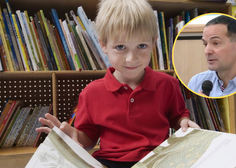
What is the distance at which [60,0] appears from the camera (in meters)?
1.28

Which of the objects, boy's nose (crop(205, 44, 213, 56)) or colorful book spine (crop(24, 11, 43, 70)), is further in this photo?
colorful book spine (crop(24, 11, 43, 70))

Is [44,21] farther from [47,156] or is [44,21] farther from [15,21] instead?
[47,156]

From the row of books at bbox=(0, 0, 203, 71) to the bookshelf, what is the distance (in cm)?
6

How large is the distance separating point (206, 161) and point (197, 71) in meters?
0.76

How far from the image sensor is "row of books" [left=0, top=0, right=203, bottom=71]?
1.22 meters

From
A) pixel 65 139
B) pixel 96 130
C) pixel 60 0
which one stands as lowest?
pixel 96 130

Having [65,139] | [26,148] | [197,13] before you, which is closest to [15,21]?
[26,148]

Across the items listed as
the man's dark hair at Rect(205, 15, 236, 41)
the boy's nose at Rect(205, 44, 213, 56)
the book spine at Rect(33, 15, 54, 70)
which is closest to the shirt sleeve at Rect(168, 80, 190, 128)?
the boy's nose at Rect(205, 44, 213, 56)

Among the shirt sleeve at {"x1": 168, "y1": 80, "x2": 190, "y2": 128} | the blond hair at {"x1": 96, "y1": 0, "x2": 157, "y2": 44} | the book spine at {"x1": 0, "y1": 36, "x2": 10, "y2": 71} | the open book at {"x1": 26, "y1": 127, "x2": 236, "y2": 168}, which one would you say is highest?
the blond hair at {"x1": 96, "y1": 0, "x2": 157, "y2": 44}

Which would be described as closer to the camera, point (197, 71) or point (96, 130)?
point (96, 130)

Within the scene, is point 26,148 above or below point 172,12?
below

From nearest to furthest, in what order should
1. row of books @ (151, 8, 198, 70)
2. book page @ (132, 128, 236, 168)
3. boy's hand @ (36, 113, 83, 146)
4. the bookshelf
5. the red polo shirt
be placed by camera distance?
book page @ (132, 128, 236, 168), boy's hand @ (36, 113, 83, 146), the red polo shirt, the bookshelf, row of books @ (151, 8, 198, 70)

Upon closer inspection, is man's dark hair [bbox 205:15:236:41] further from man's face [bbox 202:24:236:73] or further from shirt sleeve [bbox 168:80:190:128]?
shirt sleeve [bbox 168:80:190:128]

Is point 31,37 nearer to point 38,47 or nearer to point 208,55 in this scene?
point 38,47
